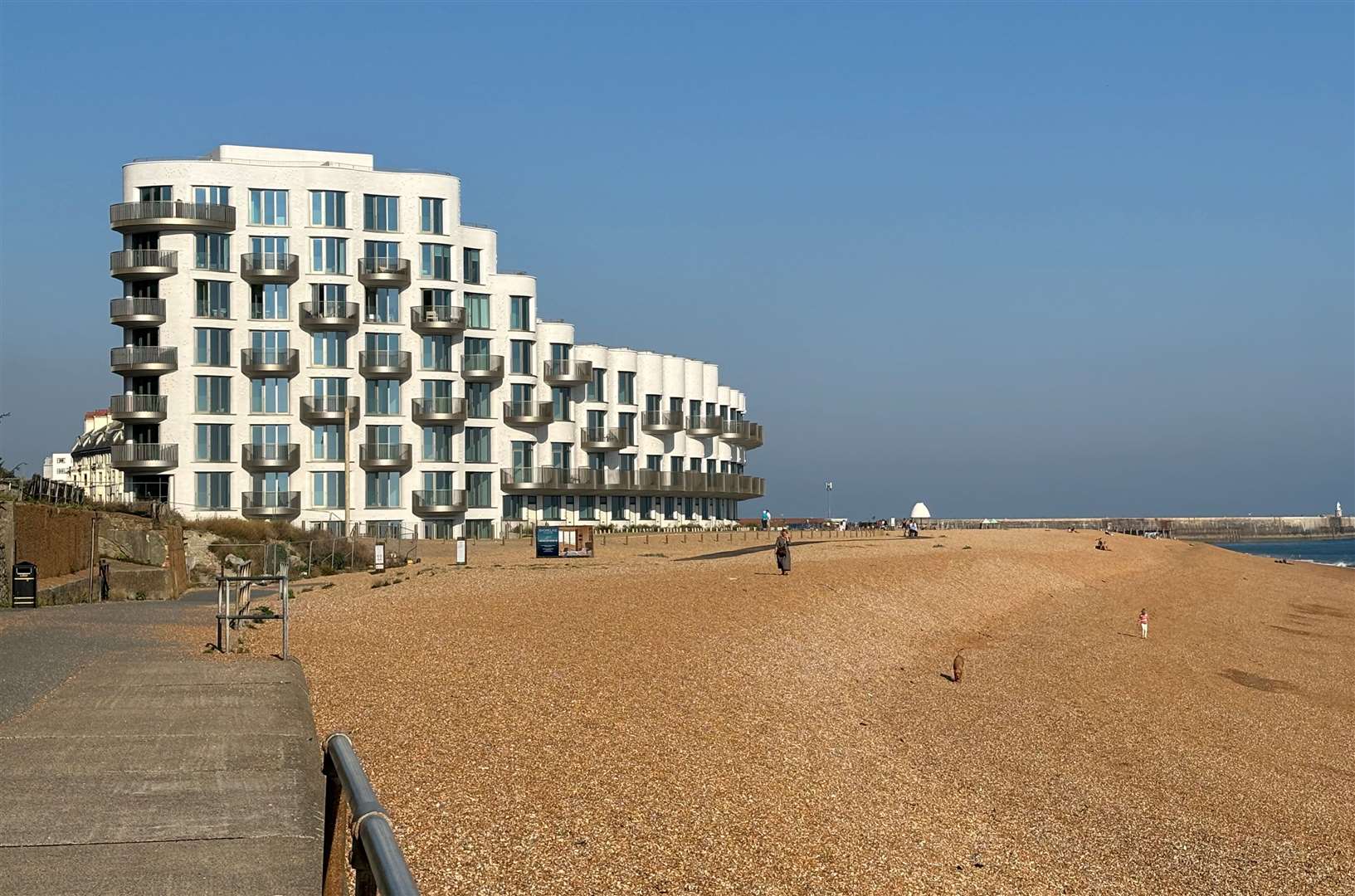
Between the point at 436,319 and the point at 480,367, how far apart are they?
4.42 m

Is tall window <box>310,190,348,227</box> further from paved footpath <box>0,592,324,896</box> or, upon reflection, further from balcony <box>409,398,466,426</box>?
paved footpath <box>0,592,324,896</box>

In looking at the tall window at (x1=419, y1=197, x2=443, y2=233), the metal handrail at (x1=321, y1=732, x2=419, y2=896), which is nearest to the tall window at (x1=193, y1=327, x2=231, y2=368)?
the tall window at (x1=419, y1=197, x2=443, y2=233)

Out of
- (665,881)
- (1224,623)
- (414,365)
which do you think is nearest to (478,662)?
(665,881)

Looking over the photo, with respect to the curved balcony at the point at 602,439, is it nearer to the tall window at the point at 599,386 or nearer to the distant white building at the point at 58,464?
the tall window at the point at 599,386

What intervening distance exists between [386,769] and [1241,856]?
27.1 feet

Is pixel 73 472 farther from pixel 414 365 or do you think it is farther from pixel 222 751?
pixel 222 751

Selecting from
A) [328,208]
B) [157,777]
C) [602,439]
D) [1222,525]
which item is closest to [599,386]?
[602,439]

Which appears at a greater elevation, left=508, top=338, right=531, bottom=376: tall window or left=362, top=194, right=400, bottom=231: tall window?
left=362, top=194, right=400, bottom=231: tall window

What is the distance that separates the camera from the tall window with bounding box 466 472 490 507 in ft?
234

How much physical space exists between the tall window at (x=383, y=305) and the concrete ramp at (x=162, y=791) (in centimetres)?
5322

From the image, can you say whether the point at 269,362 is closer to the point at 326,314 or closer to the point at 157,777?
the point at 326,314

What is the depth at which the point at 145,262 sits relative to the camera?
64062 millimetres

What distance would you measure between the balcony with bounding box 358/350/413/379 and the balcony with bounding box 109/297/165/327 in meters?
9.23

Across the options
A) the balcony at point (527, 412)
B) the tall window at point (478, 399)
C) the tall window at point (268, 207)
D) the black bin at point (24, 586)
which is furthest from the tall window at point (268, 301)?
the black bin at point (24, 586)
